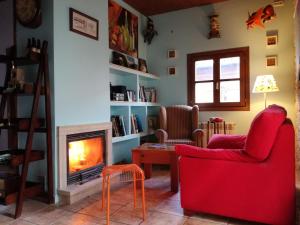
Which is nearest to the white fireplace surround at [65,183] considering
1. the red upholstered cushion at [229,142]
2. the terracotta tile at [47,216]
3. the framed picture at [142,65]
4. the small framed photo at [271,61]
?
the terracotta tile at [47,216]

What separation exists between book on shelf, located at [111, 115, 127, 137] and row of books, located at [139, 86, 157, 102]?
734 mm

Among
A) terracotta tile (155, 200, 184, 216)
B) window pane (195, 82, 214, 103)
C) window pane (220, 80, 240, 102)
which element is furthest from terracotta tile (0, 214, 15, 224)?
window pane (220, 80, 240, 102)

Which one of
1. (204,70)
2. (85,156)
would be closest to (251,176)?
(85,156)

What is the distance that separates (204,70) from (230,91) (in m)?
0.62

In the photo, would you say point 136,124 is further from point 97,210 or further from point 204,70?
point 97,210

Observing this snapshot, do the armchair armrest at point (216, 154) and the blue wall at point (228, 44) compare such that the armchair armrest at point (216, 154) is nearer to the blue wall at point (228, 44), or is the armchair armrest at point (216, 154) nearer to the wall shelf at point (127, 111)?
the wall shelf at point (127, 111)

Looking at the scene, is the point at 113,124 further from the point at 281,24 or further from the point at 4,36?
the point at 281,24

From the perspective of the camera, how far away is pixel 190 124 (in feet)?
13.7

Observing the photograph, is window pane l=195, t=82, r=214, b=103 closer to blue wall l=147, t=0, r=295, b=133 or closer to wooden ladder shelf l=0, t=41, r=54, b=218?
blue wall l=147, t=0, r=295, b=133

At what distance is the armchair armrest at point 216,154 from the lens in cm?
196


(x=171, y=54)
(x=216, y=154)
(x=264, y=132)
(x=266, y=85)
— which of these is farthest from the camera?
(x=171, y=54)

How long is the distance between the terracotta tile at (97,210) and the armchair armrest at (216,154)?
868 mm

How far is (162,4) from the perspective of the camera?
14.2 ft

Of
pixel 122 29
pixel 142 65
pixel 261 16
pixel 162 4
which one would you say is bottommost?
pixel 142 65
